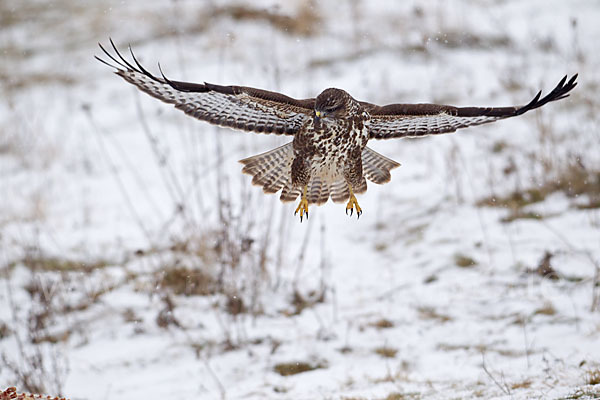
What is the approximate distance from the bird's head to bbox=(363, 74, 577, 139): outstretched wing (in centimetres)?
23

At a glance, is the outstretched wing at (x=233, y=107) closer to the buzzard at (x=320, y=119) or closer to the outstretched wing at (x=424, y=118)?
the buzzard at (x=320, y=119)

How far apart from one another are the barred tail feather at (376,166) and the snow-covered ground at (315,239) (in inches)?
43.5

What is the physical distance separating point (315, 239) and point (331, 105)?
3.45m

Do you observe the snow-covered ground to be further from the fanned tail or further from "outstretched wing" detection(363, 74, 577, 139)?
"outstretched wing" detection(363, 74, 577, 139)

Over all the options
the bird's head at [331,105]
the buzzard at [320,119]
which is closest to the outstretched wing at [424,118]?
the buzzard at [320,119]

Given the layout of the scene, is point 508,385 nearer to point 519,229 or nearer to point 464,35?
point 519,229

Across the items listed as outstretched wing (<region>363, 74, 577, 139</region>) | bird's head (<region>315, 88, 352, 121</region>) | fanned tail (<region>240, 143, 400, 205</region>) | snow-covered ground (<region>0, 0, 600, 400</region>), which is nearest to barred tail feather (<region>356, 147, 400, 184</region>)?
fanned tail (<region>240, 143, 400, 205</region>)

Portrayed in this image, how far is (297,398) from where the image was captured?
4.45m

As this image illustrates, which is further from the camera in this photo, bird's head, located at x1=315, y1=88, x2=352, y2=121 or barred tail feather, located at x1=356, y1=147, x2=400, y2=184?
barred tail feather, located at x1=356, y1=147, x2=400, y2=184

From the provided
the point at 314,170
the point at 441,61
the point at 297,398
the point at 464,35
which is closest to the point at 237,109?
the point at 314,170

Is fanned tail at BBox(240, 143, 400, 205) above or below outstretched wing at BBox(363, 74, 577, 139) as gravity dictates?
A: below

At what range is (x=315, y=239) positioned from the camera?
7.23m

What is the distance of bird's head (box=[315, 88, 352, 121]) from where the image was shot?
3.92 m

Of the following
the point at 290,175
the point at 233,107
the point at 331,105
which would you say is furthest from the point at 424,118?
the point at 233,107
